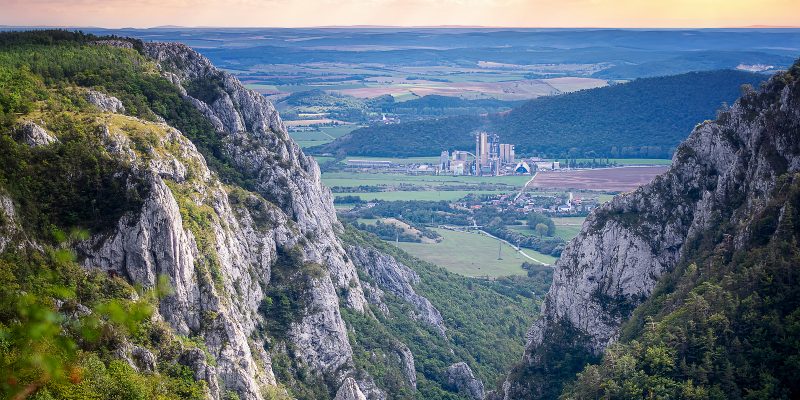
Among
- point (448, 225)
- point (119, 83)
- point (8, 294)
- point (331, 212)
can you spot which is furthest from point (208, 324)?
point (448, 225)

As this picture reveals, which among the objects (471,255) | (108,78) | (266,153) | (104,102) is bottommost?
(471,255)

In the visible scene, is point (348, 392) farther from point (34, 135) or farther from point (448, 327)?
point (448, 327)

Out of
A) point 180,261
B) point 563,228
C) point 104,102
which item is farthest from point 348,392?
point 563,228

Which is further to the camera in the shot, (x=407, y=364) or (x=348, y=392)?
(x=407, y=364)

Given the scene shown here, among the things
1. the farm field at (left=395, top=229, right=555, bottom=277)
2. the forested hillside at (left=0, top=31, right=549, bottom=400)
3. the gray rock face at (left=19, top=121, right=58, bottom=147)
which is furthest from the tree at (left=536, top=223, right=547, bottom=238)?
the gray rock face at (left=19, top=121, right=58, bottom=147)

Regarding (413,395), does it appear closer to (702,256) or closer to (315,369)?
(315,369)

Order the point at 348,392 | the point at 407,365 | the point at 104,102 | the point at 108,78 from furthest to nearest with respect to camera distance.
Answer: the point at 407,365 → the point at 108,78 → the point at 104,102 → the point at 348,392

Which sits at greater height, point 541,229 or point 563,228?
point 541,229
